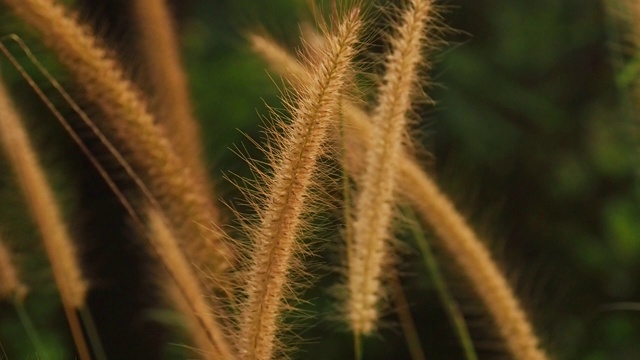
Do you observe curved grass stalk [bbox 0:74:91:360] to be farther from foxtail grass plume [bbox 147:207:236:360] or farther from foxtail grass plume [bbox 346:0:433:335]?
foxtail grass plume [bbox 346:0:433:335]

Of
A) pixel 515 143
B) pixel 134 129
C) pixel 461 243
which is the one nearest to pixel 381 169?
pixel 461 243

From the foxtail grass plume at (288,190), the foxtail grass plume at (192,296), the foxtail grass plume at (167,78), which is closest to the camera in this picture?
the foxtail grass plume at (288,190)

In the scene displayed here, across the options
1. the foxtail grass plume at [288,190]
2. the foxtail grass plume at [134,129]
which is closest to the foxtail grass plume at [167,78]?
the foxtail grass plume at [134,129]

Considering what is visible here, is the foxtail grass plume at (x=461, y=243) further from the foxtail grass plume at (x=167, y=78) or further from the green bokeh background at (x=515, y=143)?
the green bokeh background at (x=515, y=143)

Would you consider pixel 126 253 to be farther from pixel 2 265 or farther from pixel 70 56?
pixel 70 56

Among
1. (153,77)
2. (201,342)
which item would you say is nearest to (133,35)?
(153,77)

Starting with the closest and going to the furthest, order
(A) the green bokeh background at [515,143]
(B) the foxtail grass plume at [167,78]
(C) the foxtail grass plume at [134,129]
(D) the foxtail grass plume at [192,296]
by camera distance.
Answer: (D) the foxtail grass plume at [192,296] < (C) the foxtail grass plume at [134,129] < (B) the foxtail grass plume at [167,78] < (A) the green bokeh background at [515,143]

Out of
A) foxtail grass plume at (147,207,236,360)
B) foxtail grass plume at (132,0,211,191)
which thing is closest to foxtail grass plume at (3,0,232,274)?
foxtail grass plume at (147,207,236,360)
